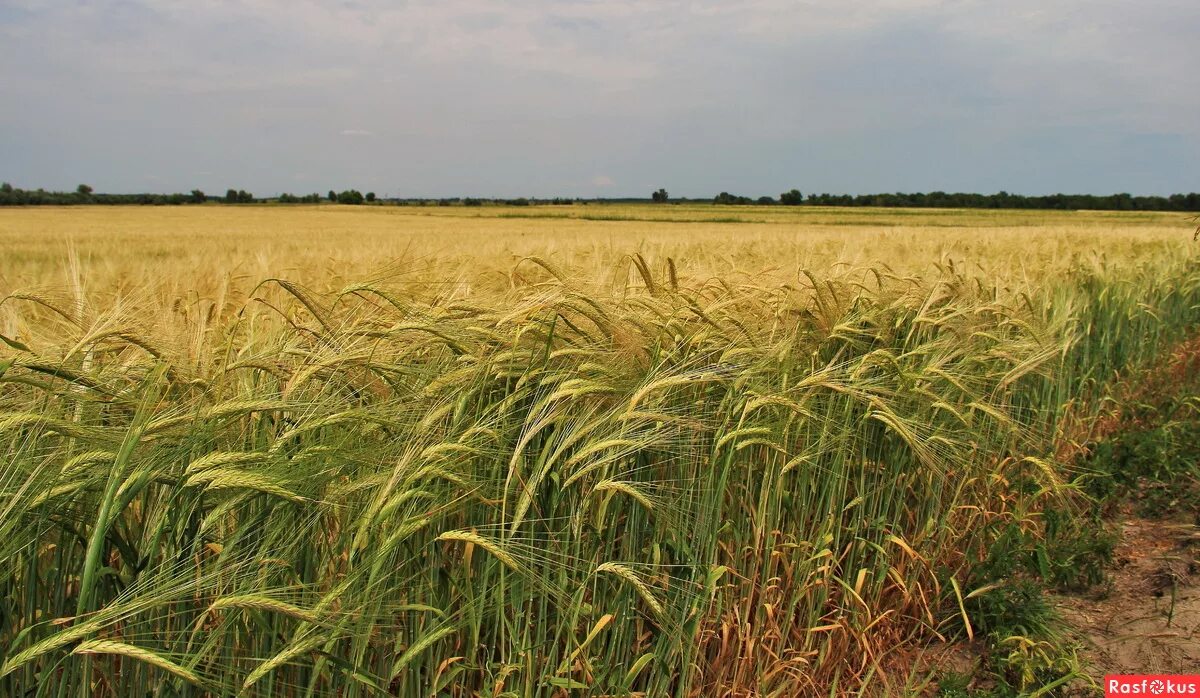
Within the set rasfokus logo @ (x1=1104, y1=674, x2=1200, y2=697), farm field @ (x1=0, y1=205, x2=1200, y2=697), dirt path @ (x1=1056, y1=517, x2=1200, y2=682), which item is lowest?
rasfokus logo @ (x1=1104, y1=674, x2=1200, y2=697)

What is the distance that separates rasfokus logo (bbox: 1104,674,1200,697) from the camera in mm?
2328

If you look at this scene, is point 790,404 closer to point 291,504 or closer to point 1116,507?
point 291,504

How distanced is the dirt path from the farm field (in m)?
0.14

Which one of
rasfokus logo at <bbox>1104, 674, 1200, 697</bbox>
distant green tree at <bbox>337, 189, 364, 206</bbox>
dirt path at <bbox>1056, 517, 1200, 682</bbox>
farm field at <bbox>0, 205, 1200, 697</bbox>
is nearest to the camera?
farm field at <bbox>0, 205, 1200, 697</bbox>

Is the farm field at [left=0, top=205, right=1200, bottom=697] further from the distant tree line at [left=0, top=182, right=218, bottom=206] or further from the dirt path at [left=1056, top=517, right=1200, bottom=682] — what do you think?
the distant tree line at [left=0, top=182, right=218, bottom=206]

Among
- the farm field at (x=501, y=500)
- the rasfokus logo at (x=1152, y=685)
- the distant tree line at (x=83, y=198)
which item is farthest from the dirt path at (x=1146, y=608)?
the distant tree line at (x=83, y=198)

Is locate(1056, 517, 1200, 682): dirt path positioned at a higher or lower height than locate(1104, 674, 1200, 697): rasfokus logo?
higher

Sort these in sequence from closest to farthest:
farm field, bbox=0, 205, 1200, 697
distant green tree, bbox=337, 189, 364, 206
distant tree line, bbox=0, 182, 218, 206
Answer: farm field, bbox=0, 205, 1200, 697 < distant tree line, bbox=0, 182, 218, 206 < distant green tree, bbox=337, 189, 364, 206

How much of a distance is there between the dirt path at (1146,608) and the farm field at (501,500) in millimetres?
143

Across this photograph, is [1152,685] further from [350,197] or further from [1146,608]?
[350,197]

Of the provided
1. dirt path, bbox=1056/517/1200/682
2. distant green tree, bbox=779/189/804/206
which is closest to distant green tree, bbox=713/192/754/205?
distant green tree, bbox=779/189/804/206

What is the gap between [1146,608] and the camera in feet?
8.96

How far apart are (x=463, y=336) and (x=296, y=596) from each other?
707 millimetres

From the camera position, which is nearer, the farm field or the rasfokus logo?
the farm field
